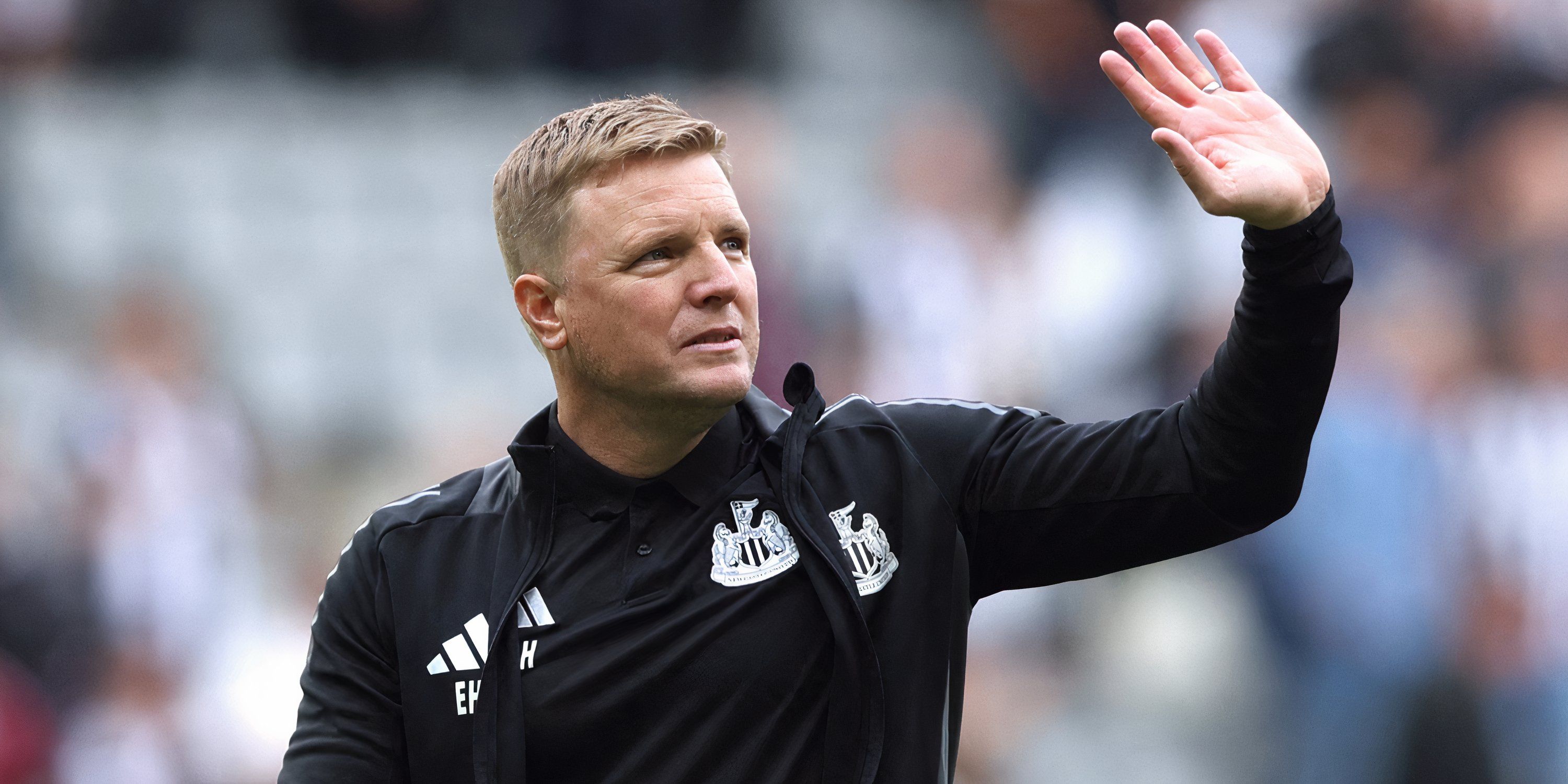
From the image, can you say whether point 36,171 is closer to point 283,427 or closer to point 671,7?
point 283,427

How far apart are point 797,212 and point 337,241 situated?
7.40 ft

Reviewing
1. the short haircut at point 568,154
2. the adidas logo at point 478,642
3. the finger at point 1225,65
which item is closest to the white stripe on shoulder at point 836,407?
the short haircut at point 568,154

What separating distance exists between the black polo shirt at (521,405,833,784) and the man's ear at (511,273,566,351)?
1.27 ft

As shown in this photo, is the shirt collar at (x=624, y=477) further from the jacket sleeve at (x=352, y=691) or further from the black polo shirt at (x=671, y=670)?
the jacket sleeve at (x=352, y=691)

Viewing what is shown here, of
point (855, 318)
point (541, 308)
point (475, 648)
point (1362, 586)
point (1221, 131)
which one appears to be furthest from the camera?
point (855, 318)

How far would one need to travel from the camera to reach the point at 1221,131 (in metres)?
2.25

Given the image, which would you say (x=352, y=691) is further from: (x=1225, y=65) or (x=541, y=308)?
(x=1225, y=65)

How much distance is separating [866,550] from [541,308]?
73 cm

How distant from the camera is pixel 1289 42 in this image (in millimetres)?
6555

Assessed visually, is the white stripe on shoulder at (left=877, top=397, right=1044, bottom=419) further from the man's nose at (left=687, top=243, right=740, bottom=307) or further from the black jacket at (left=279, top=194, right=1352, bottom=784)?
the man's nose at (left=687, top=243, right=740, bottom=307)

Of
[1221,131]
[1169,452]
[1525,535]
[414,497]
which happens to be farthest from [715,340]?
[1525,535]

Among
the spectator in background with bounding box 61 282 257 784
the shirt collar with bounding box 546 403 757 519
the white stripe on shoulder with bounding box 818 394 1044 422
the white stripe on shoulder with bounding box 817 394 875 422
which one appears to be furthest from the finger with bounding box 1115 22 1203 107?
the spectator in background with bounding box 61 282 257 784

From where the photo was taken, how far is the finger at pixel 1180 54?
7.64 feet

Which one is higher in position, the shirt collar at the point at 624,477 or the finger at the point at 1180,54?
the finger at the point at 1180,54
